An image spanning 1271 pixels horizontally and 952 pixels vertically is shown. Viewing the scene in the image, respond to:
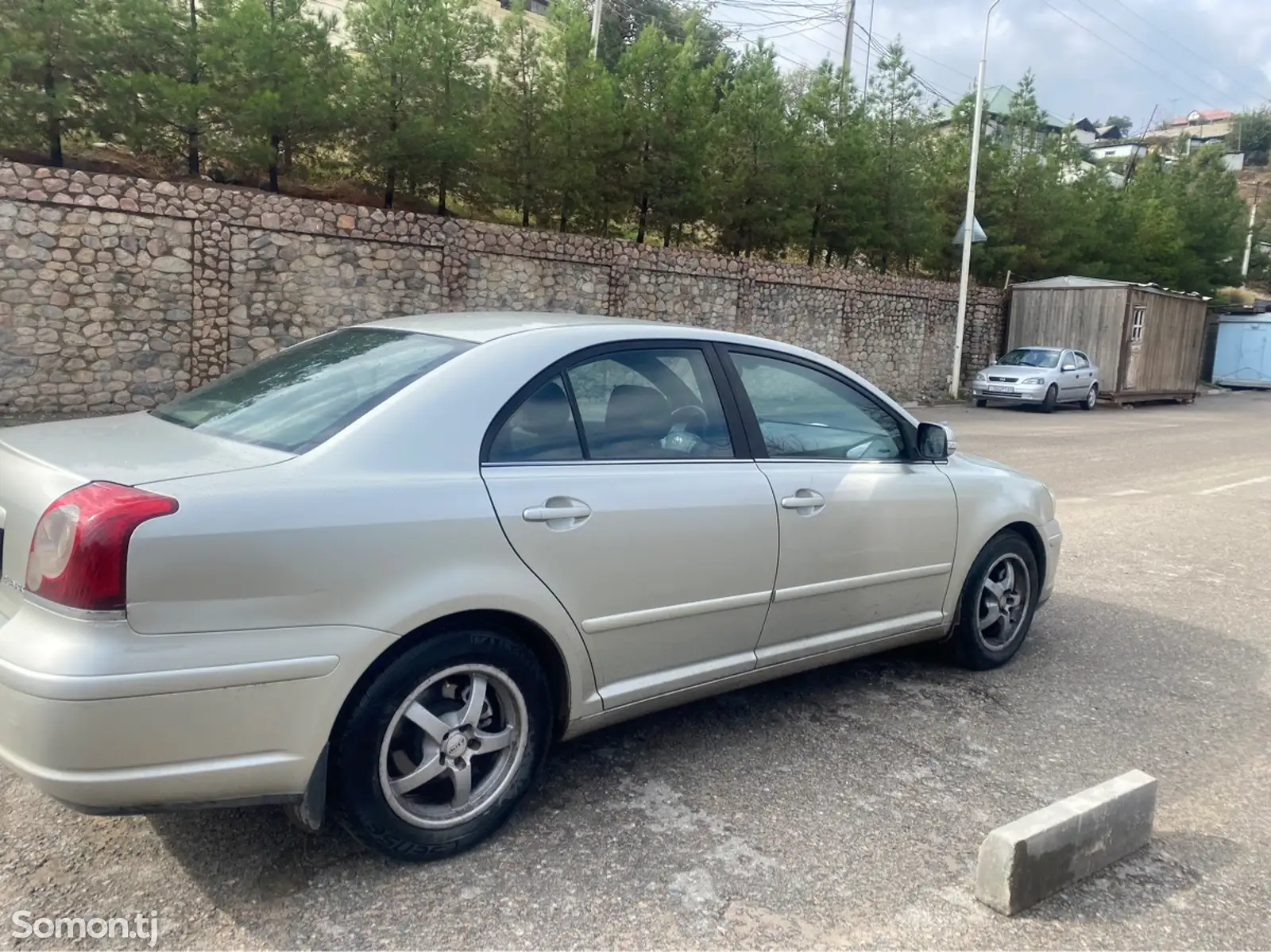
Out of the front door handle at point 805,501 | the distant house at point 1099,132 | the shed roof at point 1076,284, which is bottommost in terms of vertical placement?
the front door handle at point 805,501

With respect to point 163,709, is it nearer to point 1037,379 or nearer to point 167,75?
point 167,75

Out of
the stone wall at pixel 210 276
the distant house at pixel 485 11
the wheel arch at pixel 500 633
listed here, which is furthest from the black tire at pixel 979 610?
the distant house at pixel 485 11

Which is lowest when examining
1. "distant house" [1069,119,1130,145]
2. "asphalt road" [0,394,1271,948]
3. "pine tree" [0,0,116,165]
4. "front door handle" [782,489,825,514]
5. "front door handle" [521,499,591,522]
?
"asphalt road" [0,394,1271,948]

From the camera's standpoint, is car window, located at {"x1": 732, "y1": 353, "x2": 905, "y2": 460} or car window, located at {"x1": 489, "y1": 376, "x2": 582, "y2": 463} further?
car window, located at {"x1": 732, "y1": 353, "x2": 905, "y2": 460}

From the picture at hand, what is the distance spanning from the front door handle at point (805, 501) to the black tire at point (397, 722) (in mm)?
1179

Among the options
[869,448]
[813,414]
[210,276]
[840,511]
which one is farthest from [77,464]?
[210,276]

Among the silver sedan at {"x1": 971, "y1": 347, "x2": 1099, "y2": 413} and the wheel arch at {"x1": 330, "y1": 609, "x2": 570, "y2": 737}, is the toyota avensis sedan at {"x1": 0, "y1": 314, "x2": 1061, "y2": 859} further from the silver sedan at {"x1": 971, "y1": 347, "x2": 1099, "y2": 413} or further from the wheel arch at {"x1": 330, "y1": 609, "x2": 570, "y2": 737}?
the silver sedan at {"x1": 971, "y1": 347, "x2": 1099, "y2": 413}

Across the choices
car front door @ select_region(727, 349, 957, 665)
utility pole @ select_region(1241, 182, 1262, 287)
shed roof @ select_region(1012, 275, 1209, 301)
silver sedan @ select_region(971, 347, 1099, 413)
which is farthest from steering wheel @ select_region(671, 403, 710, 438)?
utility pole @ select_region(1241, 182, 1262, 287)

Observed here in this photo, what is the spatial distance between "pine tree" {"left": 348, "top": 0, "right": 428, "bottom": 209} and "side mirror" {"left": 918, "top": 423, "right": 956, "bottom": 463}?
13358mm

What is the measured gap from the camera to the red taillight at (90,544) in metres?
2.46

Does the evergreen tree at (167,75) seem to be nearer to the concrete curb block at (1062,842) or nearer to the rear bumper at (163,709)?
the rear bumper at (163,709)

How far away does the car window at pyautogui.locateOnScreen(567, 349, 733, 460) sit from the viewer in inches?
136

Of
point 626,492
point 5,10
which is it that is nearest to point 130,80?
point 5,10

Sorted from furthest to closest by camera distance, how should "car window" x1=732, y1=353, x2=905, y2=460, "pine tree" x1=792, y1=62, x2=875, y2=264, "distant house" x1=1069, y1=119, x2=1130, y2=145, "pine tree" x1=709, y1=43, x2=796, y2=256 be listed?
1. "distant house" x1=1069, y1=119, x2=1130, y2=145
2. "pine tree" x1=792, y1=62, x2=875, y2=264
3. "pine tree" x1=709, y1=43, x2=796, y2=256
4. "car window" x1=732, y1=353, x2=905, y2=460
